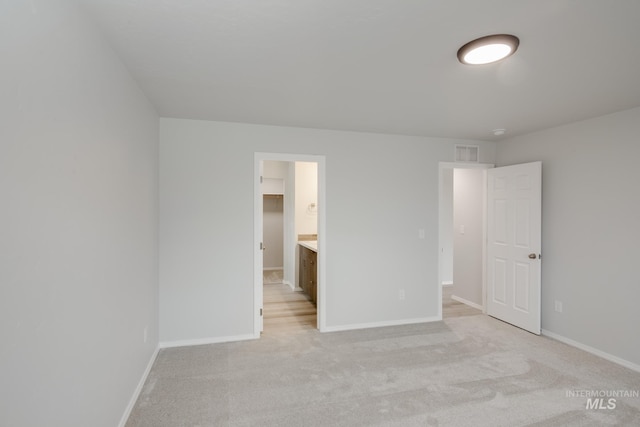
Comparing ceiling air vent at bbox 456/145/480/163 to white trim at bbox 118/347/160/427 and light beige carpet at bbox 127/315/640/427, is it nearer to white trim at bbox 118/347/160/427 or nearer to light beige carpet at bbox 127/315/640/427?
light beige carpet at bbox 127/315/640/427

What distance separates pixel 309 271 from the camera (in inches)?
199

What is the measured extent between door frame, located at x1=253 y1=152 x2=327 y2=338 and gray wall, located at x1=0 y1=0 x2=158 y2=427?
56.7 inches

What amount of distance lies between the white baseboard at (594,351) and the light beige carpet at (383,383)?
0.29 feet

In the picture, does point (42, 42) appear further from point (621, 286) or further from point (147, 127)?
point (621, 286)

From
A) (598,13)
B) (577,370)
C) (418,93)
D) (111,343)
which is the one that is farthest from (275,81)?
(577,370)

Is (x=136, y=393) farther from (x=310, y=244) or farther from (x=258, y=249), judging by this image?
(x=310, y=244)

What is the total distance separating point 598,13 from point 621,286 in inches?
109

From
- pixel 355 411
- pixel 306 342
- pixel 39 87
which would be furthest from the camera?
pixel 306 342

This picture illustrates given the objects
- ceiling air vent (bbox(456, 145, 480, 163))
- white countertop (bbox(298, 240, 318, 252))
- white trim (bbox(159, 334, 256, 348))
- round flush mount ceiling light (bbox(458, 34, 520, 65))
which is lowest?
white trim (bbox(159, 334, 256, 348))

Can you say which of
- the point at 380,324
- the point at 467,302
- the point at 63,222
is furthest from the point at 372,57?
the point at 467,302

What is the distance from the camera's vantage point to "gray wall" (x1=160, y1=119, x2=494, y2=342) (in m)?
3.42

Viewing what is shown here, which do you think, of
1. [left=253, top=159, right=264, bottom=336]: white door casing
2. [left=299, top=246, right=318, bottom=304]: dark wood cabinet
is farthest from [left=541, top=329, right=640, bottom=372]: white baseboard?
[left=253, top=159, right=264, bottom=336]: white door casing

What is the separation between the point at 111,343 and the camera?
6.35 ft

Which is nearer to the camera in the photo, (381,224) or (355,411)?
(355,411)
